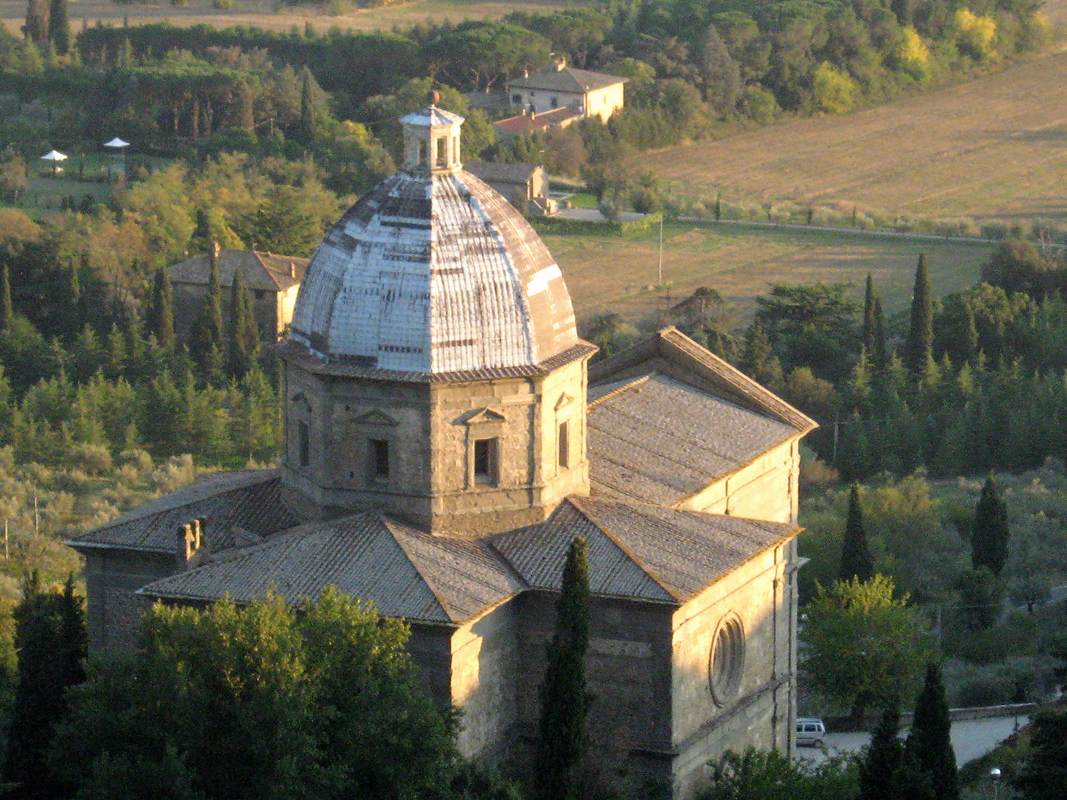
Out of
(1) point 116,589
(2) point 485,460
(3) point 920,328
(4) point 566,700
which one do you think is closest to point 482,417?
(2) point 485,460

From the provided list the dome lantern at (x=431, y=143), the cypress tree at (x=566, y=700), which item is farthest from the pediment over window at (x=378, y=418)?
the cypress tree at (x=566, y=700)

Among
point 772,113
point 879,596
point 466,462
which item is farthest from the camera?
point 772,113

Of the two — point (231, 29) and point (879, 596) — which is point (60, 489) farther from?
point (231, 29)

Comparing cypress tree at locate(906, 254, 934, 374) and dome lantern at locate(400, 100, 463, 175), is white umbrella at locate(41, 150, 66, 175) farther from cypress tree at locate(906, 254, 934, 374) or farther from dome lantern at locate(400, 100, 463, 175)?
dome lantern at locate(400, 100, 463, 175)

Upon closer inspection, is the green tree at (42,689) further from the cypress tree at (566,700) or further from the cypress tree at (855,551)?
the cypress tree at (855,551)

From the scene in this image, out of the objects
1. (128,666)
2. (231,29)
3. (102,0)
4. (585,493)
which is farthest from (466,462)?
(102,0)

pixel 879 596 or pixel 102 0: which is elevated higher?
pixel 102 0

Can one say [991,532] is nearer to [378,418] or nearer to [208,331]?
[378,418]
